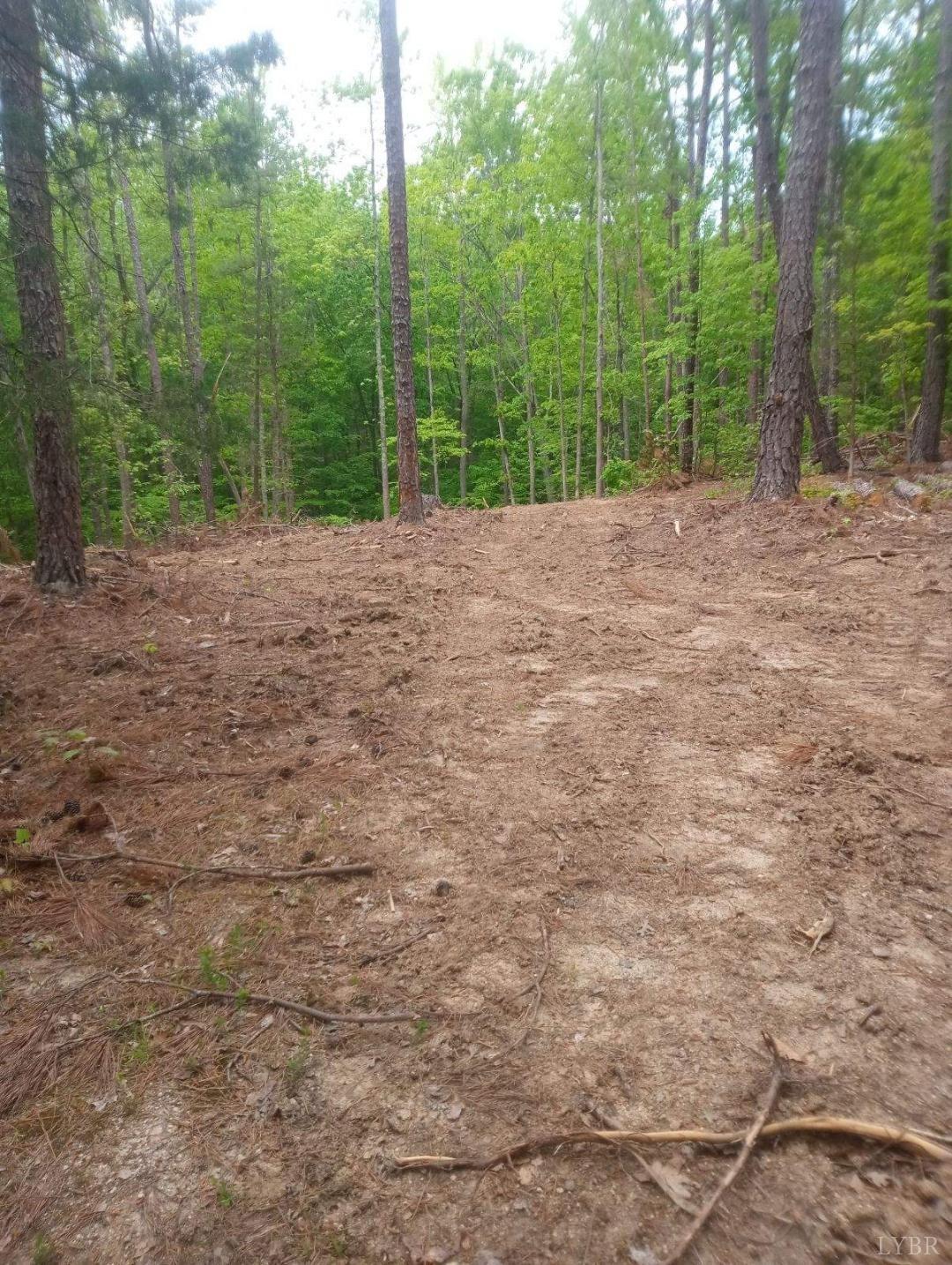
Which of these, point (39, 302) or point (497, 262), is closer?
point (39, 302)

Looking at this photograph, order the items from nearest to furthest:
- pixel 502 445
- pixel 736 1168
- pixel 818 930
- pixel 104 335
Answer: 1. pixel 736 1168
2. pixel 818 930
3. pixel 104 335
4. pixel 502 445

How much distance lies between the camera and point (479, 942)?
222cm

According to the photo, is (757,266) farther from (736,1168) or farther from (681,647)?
(736,1168)

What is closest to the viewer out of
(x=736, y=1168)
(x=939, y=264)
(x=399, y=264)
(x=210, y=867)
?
(x=736, y=1168)

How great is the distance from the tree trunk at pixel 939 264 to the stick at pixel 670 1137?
11871 millimetres

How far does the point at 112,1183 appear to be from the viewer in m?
1.52

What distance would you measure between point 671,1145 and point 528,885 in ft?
3.37

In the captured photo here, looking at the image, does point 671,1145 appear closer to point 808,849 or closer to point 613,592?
point 808,849

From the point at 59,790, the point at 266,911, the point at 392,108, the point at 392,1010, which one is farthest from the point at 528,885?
the point at 392,108

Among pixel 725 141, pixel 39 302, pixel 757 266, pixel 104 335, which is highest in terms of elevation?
pixel 725 141

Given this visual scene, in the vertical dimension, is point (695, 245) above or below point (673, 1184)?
above

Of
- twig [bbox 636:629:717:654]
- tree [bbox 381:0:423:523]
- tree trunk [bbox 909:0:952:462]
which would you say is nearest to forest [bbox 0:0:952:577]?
tree trunk [bbox 909:0:952:462]

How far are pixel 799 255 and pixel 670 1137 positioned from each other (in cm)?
965

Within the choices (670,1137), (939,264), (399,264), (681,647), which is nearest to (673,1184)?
(670,1137)
